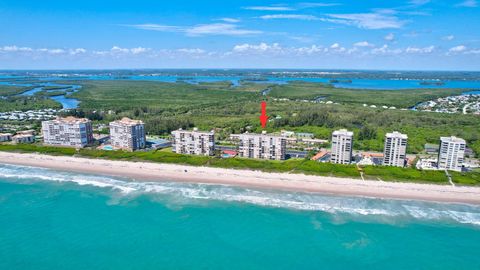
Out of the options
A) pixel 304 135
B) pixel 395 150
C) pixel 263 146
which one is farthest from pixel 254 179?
pixel 304 135

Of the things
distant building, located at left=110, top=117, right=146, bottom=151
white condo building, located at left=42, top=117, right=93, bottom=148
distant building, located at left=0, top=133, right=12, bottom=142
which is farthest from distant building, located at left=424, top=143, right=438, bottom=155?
distant building, located at left=0, top=133, right=12, bottom=142

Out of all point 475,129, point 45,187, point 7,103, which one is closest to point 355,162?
point 475,129

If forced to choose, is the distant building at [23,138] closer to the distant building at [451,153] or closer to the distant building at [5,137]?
the distant building at [5,137]

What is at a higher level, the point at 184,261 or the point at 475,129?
the point at 475,129

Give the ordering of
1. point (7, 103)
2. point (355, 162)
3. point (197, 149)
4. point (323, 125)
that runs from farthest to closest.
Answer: point (7, 103)
point (323, 125)
point (197, 149)
point (355, 162)

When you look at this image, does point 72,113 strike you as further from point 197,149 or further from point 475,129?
point 475,129

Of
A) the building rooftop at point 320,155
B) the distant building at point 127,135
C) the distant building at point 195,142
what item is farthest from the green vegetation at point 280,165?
the distant building at point 127,135

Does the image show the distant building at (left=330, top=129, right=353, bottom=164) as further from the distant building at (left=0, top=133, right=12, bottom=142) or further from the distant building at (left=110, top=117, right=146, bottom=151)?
the distant building at (left=0, top=133, right=12, bottom=142)
